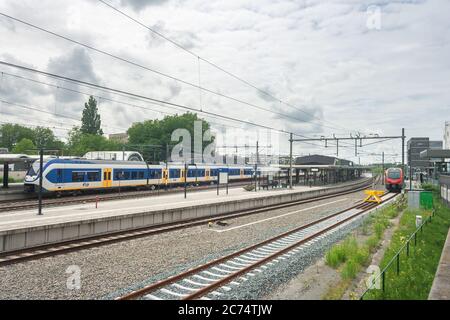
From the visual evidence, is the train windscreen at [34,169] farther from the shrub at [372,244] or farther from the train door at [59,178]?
the shrub at [372,244]

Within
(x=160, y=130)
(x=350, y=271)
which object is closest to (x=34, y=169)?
(x=350, y=271)

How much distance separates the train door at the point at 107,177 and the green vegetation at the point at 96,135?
4195 cm

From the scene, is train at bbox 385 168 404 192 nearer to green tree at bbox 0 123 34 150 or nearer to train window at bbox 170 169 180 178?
train window at bbox 170 169 180 178

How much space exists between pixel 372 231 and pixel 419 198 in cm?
1032

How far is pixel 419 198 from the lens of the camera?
2469 centimetres

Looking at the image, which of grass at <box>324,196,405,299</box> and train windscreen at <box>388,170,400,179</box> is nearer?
grass at <box>324,196,405,299</box>

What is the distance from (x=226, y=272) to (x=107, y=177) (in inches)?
901

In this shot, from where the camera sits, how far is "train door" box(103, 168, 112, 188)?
3012 centimetres

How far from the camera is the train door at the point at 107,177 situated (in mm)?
30125

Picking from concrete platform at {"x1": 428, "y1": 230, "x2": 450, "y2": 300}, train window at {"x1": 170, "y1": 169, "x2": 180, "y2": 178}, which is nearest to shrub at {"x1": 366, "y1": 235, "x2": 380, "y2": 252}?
concrete platform at {"x1": 428, "y1": 230, "x2": 450, "y2": 300}

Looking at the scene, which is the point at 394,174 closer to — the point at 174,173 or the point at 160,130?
the point at 174,173

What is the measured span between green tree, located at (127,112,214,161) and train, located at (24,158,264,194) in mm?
34130

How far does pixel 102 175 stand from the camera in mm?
29891
